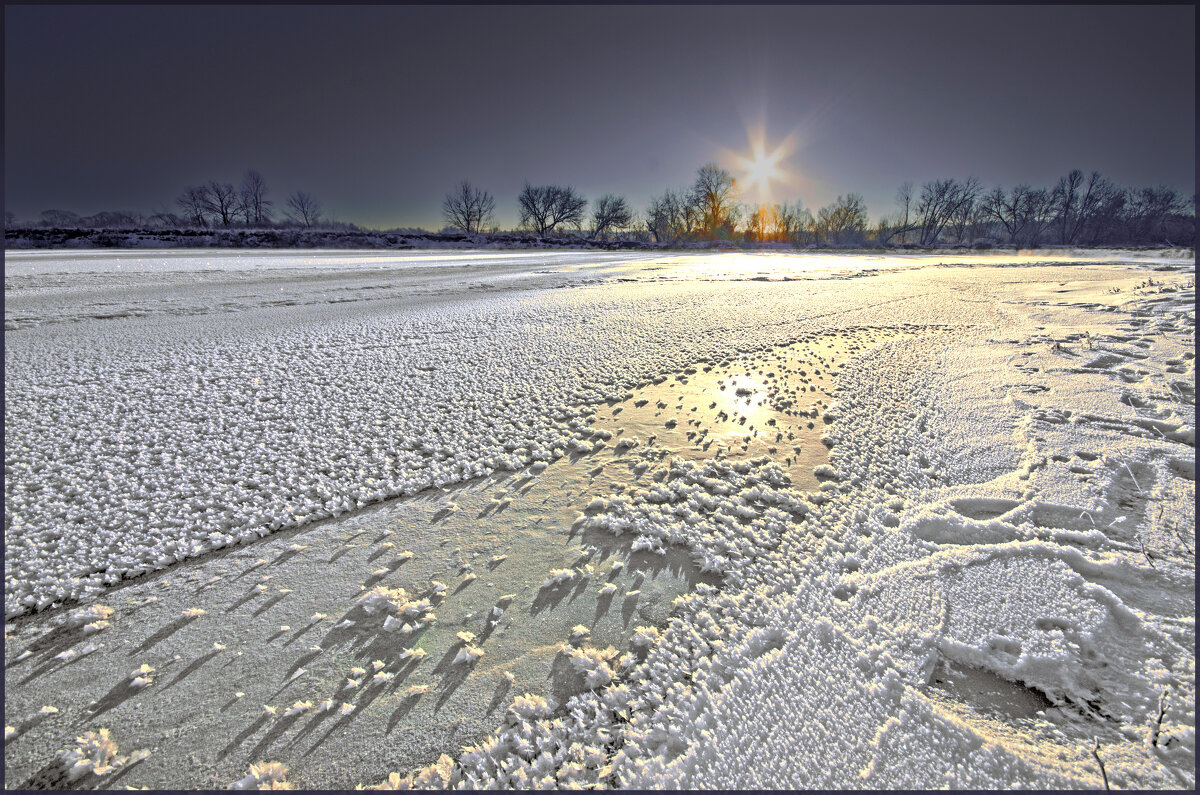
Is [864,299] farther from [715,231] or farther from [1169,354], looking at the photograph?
[715,231]

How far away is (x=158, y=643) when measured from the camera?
1.18 m

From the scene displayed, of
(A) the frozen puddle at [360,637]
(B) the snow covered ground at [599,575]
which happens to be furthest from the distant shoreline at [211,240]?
(A) the frozen puddle at [360,637]

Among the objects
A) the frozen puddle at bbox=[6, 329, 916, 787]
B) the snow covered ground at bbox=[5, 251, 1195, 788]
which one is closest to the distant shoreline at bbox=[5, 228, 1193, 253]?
the snow covered ground at bbox=[5, 251, 1195, 788]

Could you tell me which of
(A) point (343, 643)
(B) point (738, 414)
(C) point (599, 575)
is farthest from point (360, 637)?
(B) point (738, 414)

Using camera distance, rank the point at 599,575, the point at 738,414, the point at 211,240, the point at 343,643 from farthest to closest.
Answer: the point at 211,240 < the point at 738,414 < the point at 599,575 < the point at 343,643

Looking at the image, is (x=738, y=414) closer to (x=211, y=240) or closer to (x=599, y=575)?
(x=599, y=575)

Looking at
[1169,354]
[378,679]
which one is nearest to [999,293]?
[1169,354]

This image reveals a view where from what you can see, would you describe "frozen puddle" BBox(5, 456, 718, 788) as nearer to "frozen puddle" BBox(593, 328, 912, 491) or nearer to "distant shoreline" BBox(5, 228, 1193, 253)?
"frozen puddle" BBox(593, 328, 912, 491)

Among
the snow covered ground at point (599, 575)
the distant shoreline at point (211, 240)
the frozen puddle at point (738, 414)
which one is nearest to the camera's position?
the snow covered ground at point (599, 575)

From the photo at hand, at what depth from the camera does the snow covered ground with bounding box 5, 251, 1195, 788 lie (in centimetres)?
95

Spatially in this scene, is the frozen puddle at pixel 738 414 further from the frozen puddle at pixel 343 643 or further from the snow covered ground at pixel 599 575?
the frozen puddle at pixel 343 643

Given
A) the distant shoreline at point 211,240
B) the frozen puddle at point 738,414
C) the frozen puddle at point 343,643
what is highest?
the distant shoreline at point 211,240

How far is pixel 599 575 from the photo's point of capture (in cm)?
145

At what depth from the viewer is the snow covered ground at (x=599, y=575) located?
0.95 meters
